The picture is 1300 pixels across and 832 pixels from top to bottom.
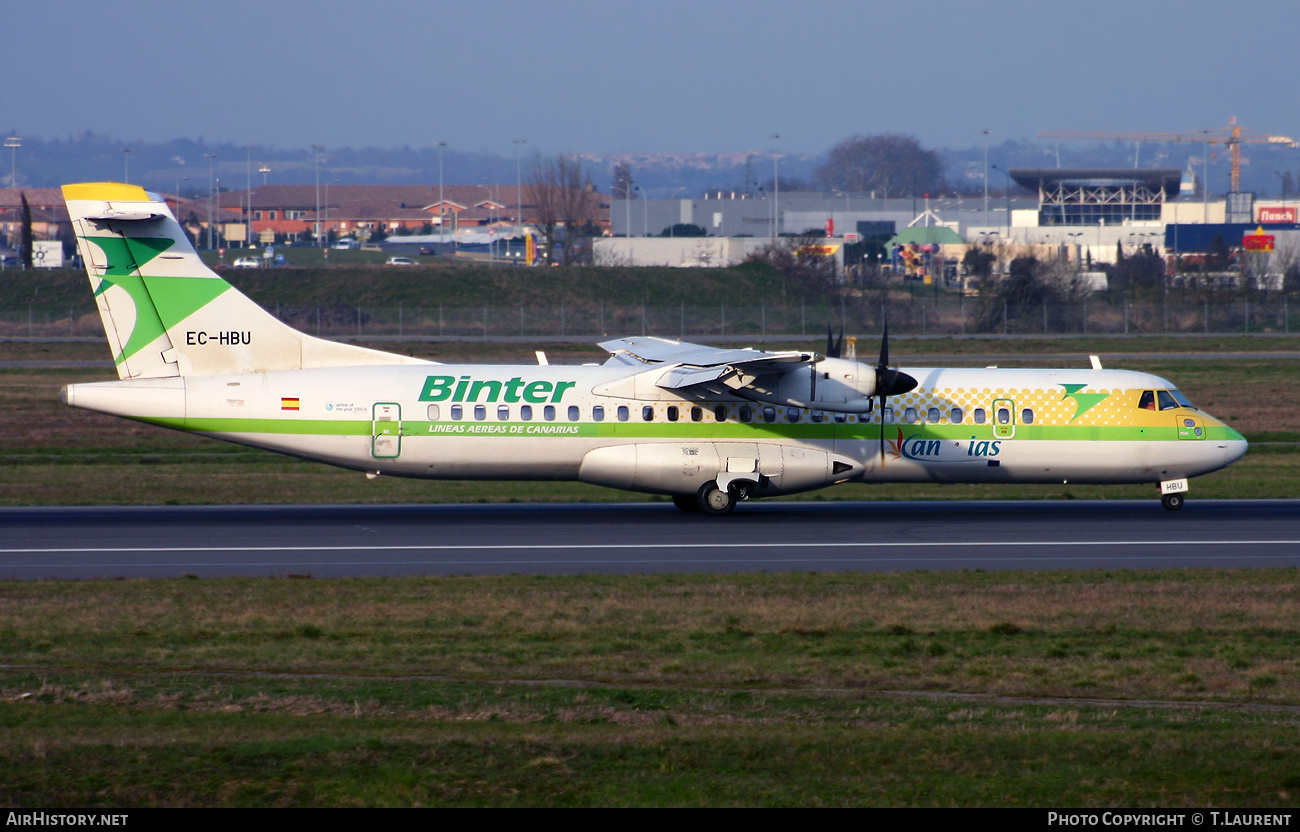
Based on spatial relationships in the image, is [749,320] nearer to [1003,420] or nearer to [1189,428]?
[1189,428]

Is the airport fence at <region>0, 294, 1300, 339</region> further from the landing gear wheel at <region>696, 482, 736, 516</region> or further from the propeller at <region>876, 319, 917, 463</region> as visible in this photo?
the propeller at <region>876, 319, 917, 463</region>

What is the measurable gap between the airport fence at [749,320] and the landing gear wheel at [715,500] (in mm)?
40684

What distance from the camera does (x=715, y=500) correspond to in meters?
23.5

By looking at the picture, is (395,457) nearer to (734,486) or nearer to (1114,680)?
(734,486)

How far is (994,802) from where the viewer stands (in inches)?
307

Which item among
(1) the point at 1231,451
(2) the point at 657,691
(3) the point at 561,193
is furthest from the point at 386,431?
(3) the point at 561,193

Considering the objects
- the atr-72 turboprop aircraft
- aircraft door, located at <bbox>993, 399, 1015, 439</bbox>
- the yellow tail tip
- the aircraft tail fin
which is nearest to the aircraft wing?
the atr-72 turboprop aircraft

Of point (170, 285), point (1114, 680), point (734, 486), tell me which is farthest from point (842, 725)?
point (170, 285)

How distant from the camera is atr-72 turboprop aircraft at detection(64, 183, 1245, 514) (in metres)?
22.2

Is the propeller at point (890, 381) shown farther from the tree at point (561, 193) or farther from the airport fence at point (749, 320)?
the tree at point (561, 193)

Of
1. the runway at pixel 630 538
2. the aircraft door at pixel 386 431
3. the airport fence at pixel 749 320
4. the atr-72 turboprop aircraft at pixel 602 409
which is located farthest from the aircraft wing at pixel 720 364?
the airport fence at pixel 749 320

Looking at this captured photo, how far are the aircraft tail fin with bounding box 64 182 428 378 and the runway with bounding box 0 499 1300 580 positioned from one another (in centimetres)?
305

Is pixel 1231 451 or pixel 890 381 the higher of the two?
pixel 890 381

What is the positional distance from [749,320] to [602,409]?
50.3 meters
